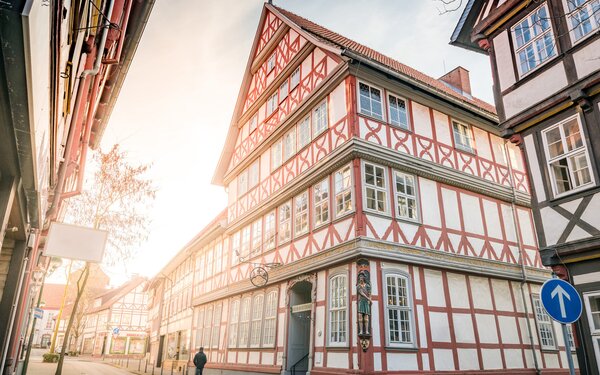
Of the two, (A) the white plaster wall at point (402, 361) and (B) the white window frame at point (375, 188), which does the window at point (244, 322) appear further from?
(B) the white window frame at point (375, 188)

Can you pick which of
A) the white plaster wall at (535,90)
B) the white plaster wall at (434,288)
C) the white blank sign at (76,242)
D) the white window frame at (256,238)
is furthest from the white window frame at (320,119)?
the white blank sign at (76,242)

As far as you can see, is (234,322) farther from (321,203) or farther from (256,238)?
(321,203)

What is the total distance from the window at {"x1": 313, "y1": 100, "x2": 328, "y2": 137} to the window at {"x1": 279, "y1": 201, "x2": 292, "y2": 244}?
122 inches

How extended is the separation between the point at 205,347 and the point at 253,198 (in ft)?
30.2

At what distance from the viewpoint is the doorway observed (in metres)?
14.5

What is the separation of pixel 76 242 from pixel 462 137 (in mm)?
14430

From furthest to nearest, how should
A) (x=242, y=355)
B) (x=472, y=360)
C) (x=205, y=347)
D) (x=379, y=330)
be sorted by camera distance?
(x=205, y=347)
(x=242, y=355)
(x=472, y=360)
(x=379, y=330)

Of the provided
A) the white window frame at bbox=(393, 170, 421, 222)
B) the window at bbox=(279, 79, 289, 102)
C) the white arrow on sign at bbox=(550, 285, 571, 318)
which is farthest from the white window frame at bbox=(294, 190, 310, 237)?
the white arrow on sign at bbox=(550, 285, 571, 318)

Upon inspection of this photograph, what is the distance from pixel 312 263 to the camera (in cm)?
1375

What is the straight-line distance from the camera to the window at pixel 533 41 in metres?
9.75

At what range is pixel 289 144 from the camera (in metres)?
17.4

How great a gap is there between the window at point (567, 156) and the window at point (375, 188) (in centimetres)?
481

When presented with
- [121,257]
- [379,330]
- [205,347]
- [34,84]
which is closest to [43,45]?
[34,84]

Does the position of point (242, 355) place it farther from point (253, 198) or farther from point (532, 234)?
point (532, 234)
